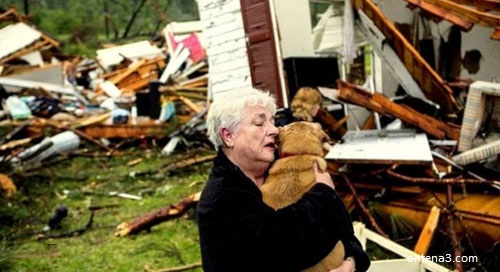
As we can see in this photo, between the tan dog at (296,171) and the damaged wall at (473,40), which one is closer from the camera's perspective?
the tan dog at (296,171)

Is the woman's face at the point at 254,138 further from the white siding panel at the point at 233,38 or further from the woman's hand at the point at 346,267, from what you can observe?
the white siding panel at the point at 233,38

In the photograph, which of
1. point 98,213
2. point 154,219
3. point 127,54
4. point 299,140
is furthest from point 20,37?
point 299,140

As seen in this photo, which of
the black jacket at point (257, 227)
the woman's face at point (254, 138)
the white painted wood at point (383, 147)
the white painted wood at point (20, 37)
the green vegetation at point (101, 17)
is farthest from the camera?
the green vegetation at point (101, 17)

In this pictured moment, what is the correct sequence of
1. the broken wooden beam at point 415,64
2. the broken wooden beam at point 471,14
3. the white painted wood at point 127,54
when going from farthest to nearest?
the white painted wood at point 127,54 → the broken wooden beam at point 415,64 → the broken wooden beam at point 471,14

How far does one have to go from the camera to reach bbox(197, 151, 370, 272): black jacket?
1985 mm

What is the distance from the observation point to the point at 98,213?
7020mm

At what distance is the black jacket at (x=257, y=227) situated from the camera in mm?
1985

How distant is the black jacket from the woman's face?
0.08 metres

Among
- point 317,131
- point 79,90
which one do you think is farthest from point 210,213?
point 79,90

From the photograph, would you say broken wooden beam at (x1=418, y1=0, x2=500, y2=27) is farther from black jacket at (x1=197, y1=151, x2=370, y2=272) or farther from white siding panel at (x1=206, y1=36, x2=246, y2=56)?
black jacket at (x1=197, y1=151, x2=370, y2=272)

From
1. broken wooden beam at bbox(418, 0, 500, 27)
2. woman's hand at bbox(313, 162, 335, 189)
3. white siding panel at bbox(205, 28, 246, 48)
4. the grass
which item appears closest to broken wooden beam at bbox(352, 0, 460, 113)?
broken wooden beam at bbox(418, 0, 500, 27)

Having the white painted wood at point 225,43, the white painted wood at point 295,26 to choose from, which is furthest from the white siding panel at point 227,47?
the white painted wood at point 295,26

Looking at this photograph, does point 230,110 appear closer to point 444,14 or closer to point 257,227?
point 257,227

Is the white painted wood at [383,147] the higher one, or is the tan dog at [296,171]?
the tan dog at [296,171]
